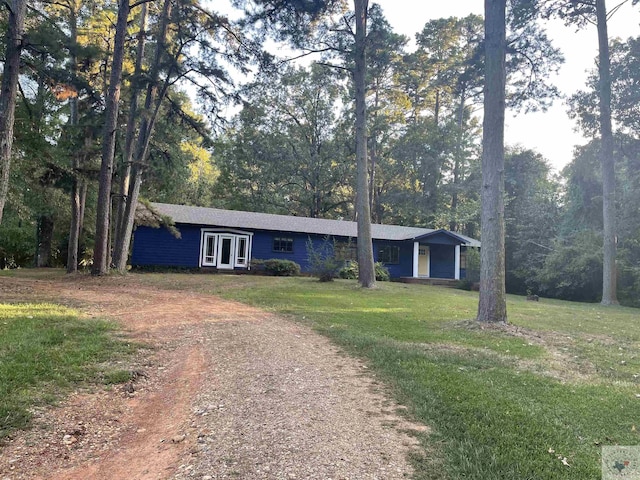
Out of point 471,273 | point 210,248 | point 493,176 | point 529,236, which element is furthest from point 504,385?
point 529,236

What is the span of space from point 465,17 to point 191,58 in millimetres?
24590

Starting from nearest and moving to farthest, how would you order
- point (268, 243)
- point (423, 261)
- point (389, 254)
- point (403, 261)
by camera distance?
point (268, 243)
point (389, 254)
point (403, 261)
point (423, 261)

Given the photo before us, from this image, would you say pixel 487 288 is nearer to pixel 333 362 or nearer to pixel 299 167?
pixel 333 362

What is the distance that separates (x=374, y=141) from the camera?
34188 mm

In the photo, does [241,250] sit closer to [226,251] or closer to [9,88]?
[226,251]

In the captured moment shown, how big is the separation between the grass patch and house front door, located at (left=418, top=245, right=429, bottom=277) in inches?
886

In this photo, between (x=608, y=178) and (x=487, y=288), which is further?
(x=608, y=178)

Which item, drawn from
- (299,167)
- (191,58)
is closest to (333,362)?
(191,58)

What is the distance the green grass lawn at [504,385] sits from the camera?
2875mm

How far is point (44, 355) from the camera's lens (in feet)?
15.6

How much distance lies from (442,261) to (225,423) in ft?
84.6

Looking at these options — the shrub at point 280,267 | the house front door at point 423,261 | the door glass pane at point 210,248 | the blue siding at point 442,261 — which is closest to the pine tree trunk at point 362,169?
the shrub at point 280,267

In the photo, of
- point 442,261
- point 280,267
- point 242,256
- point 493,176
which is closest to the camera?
point 493,176

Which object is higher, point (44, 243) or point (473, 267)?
point (44, 243)
